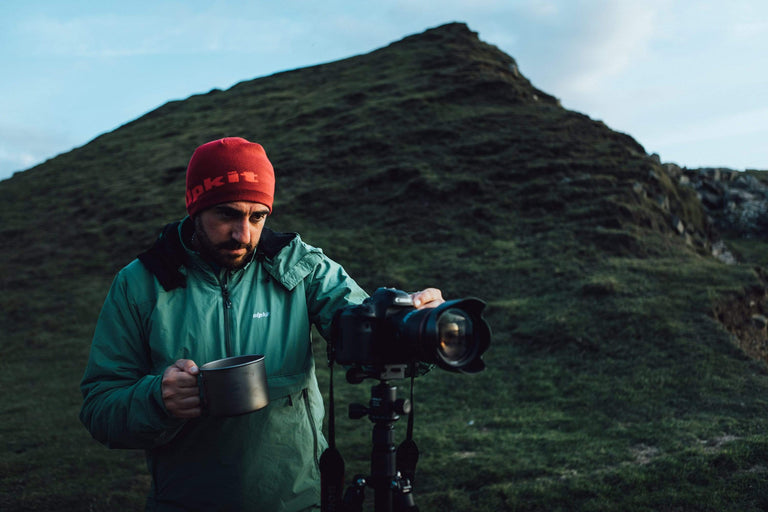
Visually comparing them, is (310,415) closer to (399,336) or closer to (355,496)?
(355,496)

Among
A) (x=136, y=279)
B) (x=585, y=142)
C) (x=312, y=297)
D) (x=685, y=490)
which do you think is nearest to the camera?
(x=136, y=279)

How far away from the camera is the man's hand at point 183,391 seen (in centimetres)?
177

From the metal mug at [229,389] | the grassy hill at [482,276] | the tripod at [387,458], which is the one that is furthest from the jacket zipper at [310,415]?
the grassy hill at [482,276]

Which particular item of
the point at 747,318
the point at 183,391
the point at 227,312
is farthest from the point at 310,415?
the point at 747,318

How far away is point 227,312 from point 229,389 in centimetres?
47

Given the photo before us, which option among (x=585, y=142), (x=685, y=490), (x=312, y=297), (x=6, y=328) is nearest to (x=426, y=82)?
(x=585, y=142)

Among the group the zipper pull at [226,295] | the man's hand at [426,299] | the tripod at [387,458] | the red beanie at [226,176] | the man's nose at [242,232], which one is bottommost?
the tripod at [387,458]

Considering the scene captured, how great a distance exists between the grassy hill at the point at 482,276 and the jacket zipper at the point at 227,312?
373cm

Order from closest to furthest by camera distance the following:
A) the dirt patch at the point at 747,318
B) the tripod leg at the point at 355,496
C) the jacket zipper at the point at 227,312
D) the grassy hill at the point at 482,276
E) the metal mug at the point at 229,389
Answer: the metal mug at the point at 229,389 < the tripod leg at the point at 355,496 < the jacket zipper at the point at 227,312 < the grassy hill at the point at 482,276 < the dirt patch at the point at 747,318

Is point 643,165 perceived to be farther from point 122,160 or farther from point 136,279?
point 122,160

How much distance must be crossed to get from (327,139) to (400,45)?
1276cm

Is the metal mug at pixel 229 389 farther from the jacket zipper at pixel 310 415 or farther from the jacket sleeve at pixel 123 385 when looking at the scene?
the jacket zipper at pixel 310 415

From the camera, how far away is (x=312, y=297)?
2326mm

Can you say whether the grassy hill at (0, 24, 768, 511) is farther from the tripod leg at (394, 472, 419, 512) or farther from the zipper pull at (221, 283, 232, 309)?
the zipper pull at (221, 283, 232, 309)
